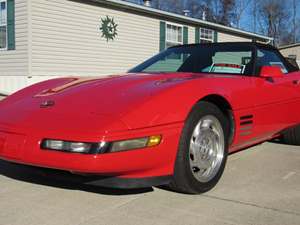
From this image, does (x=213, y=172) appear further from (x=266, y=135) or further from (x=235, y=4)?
(x=235, y=4)

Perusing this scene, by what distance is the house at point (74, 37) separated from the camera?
476 inches

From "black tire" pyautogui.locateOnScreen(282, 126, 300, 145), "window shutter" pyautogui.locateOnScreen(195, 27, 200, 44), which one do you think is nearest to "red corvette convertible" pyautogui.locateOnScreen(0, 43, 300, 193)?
"black tire" pyautogui.locateOnScreen(282, 126, 300, 145)

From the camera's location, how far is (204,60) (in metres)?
4.74

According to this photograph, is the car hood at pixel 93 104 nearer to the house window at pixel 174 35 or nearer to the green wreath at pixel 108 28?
the green wreath at pixel 108 28

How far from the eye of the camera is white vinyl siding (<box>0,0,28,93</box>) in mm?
11961

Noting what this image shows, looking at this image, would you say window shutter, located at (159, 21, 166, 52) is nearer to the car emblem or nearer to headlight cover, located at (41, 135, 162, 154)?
the car emblem

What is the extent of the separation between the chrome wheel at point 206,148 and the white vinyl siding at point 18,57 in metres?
9.31

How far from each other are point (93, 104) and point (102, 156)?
0.59m

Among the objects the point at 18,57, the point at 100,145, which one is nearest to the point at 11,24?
the point at 18,57

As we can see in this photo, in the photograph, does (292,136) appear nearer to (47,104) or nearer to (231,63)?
(231,63)

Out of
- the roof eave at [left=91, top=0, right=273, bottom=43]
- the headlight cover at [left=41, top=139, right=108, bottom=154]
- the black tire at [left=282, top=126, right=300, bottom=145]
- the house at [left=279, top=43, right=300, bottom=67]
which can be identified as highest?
the house at [left=279, top=43, right=300, bottom=67]

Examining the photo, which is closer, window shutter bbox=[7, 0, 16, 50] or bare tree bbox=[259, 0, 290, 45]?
window shutter bbox=[7, 0, 16, 50]

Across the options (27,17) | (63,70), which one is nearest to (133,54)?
(63,70)

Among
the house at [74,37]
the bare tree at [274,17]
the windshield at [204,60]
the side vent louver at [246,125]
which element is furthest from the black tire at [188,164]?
the bare tree at [274,17]
